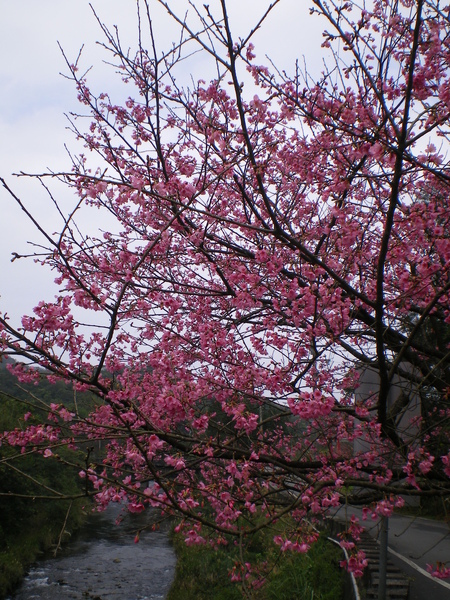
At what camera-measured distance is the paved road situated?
8.71 meters

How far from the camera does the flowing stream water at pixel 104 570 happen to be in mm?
15219

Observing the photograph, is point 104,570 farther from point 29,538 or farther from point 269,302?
point 269,302

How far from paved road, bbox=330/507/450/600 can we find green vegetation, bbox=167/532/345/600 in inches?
49.7

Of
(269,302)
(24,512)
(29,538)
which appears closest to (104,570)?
(29,538)

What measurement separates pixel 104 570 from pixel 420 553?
11213mm

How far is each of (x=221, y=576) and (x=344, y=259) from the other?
12.5 metres

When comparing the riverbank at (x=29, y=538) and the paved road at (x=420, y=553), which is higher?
the paved road at (x=420, y=553)

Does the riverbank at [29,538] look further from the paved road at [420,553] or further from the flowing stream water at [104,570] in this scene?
the paved road at [420,553]

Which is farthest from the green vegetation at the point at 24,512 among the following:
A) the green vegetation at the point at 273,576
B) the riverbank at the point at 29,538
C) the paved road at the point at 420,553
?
the paved road at the point at 420,553

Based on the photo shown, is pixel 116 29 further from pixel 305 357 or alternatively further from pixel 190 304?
pixel 305 357

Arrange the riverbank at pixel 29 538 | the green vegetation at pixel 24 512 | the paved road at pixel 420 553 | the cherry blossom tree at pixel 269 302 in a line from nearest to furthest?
the cherry blossom tree at pixel 269 302
the paved road at pixel 420 553
the riverbank at pixel 29 538
the green vegetation at pixel 24 512

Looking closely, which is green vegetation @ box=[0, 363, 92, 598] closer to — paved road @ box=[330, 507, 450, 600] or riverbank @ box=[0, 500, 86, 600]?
riverbank @ box=[0, 500, 86, 600]

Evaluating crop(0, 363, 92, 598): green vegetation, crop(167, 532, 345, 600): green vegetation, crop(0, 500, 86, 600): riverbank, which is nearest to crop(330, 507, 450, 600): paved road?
crop(167, 532, 345, 600): green vegetation

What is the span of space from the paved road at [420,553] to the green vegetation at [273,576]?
126 cm
